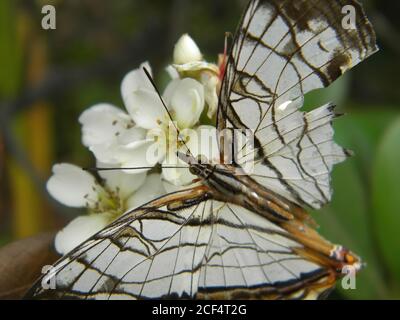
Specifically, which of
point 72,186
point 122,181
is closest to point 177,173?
point 122,181

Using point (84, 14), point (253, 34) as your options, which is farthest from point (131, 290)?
point (84, 14)

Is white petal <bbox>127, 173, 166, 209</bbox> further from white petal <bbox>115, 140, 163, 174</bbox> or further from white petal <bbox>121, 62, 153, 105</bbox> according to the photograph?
white petal <bbox>121, 62, 153, 105</bbox>

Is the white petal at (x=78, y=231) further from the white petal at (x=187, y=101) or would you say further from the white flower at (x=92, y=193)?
the white petal at (x=187, y=101)

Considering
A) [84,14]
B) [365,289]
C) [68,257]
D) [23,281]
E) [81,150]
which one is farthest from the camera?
[84,14]

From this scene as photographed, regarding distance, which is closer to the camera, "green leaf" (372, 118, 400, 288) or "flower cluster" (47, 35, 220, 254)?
"flower cluster" (47, 35, 220, 254)

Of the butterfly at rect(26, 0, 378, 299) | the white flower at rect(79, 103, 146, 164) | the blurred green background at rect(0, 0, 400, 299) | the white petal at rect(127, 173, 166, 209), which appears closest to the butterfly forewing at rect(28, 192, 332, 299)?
the butterfly at rect(26, 0, 378, 299)

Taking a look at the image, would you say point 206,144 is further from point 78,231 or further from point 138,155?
point 78,231

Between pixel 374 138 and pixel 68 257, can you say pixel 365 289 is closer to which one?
pixel 374 138

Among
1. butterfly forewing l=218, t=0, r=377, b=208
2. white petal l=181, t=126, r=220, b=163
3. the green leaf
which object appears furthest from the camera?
the green leaf
